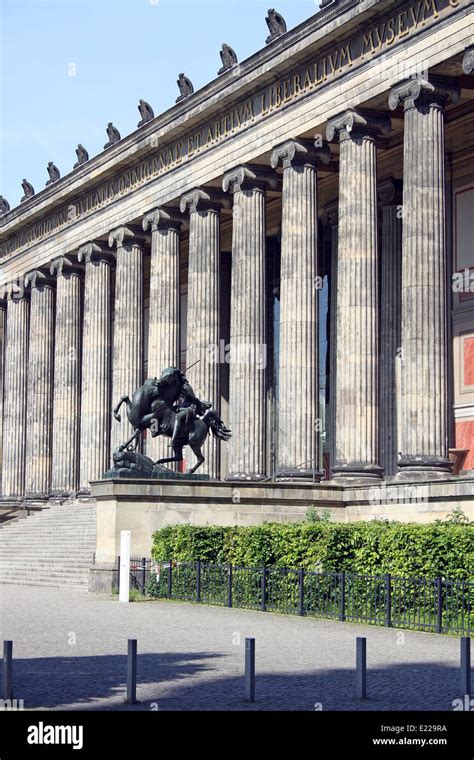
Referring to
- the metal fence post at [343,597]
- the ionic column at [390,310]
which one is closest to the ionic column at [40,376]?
the ionic column at [390,310]

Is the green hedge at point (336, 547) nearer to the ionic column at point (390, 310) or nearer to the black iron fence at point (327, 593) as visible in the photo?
the black iron fence at point (327, 593)

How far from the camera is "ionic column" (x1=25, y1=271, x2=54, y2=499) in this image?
218 ft

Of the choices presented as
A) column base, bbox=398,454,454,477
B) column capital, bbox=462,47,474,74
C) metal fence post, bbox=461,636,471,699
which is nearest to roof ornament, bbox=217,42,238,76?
column capital, bbox=462,47,474,74

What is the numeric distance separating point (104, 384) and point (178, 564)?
28609 mm

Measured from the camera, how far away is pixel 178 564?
32906 millimetres

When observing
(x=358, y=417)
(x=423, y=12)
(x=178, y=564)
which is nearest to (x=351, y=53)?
(x=423, y=12)

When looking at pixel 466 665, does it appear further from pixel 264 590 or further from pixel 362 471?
pixel 362 471

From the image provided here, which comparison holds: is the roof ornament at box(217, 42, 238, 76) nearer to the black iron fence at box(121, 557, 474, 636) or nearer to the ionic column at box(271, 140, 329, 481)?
the ionic column at box(271, 140, 329, 481)

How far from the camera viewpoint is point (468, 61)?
36812mm

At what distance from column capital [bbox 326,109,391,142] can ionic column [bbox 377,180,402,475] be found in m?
6.26

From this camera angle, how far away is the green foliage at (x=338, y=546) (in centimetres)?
2542

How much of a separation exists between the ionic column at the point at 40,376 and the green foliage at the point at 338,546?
3203 centimetres

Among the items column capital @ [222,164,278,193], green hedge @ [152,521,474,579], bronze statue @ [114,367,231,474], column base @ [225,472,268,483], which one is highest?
column capital @ [222,164,278,193]
